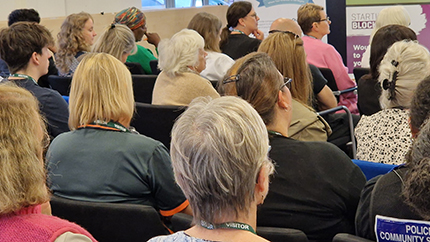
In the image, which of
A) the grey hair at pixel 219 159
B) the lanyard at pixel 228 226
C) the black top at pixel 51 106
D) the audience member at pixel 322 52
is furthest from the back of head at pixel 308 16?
the lanyard at pixel 228 226

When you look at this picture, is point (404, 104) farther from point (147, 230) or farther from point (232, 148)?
point (232, 148)

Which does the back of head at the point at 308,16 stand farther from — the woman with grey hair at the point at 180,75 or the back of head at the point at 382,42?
the woman with grey hair at the point at 180,75

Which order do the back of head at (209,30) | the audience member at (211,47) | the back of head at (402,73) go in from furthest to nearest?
the back of head at (209,30) < the audience member at (211,47) < the back of head at (402,73)

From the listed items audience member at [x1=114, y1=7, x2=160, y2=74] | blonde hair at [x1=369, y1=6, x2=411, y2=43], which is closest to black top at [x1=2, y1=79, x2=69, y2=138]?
audience member at [x1=114, y1=7, x2=160, y2=74]

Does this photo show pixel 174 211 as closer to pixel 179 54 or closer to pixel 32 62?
pixel 32 62

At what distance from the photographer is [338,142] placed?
11.4 feet

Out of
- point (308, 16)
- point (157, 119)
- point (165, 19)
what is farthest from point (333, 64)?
point (165, 19)

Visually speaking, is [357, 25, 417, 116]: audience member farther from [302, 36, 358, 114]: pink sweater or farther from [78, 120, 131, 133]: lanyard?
[78, 120, 131, 133]: lanyard

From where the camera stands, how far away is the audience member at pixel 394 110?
2.36m

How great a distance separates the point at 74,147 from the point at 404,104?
157cm

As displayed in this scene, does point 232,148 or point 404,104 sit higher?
point 232,148

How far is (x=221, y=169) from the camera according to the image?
1121 mm

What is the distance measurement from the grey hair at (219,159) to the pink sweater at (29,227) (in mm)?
332

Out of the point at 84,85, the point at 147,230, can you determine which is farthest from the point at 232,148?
the point at 84,85
